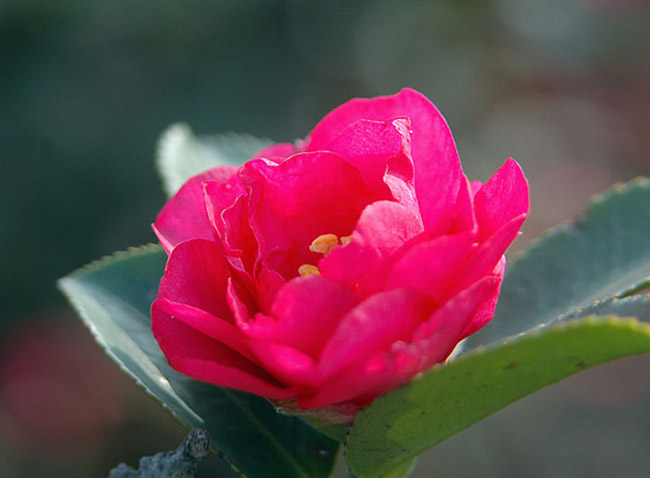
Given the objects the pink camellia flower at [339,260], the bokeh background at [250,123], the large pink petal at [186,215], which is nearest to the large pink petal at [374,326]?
the pink camellia flower at [339,260]

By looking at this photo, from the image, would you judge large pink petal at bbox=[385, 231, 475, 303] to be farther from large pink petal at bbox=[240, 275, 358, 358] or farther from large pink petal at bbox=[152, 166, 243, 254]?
large pink petal at bbox=[152, 166, 243, 254]

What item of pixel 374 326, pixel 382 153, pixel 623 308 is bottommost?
pixel 623 308

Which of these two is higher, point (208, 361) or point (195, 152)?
point (195, 152)

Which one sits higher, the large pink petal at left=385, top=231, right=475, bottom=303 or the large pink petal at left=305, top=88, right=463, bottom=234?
the large pink petal at left=305, top=88, right=463, bottom=234

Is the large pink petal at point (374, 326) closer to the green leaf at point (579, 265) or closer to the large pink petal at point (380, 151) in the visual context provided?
the large pink petal at point (380, 151)

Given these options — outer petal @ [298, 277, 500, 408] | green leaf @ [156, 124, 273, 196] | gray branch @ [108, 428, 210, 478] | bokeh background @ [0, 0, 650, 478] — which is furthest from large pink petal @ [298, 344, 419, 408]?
bokeh background @ [0, 0, 650, 478]

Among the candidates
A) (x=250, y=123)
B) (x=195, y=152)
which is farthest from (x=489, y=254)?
(x=250, y=123)

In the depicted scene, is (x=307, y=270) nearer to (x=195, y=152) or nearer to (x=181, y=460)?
(x=181, y=460)
